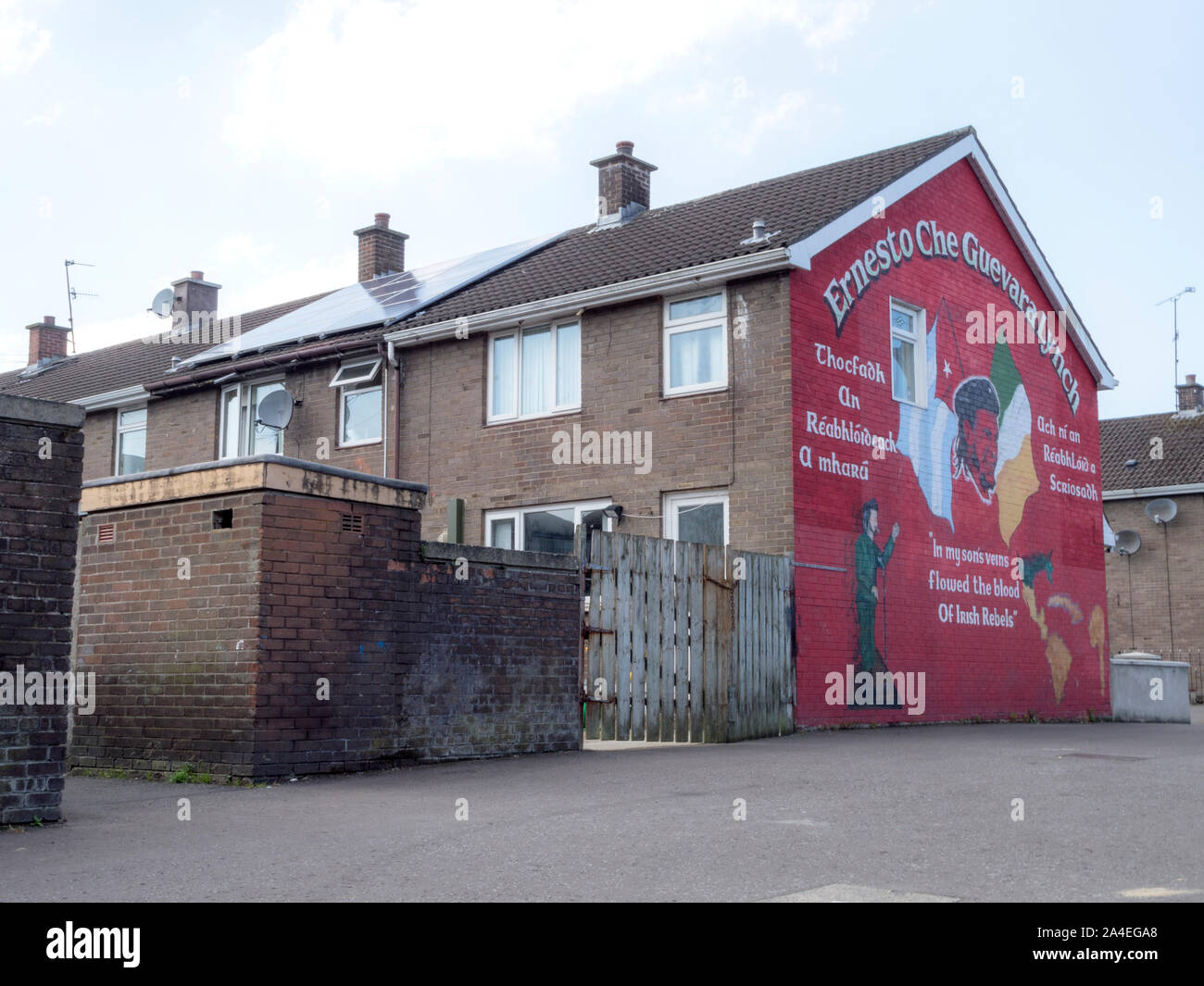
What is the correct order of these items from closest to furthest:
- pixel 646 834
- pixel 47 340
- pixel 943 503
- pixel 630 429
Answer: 1. pixel 646 834
2. pixel 630 429
3. pixel 943 503
4. pixel 47 340

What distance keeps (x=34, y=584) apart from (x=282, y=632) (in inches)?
91.2

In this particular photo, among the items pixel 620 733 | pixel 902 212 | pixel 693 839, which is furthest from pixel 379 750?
pixel 902 212

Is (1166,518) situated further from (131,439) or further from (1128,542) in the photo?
(131,439)

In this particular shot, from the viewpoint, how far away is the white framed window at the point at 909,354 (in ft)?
56.8

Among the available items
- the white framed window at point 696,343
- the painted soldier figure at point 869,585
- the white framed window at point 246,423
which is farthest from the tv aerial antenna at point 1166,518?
the white framed window at point 246,423

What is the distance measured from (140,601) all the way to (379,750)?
2.22 m

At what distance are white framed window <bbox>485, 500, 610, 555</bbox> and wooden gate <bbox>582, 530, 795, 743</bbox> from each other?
305 centimetres

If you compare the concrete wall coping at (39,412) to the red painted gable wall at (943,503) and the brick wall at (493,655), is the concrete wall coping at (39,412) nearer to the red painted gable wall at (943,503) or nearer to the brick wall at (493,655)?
the brick wall at (493,655)

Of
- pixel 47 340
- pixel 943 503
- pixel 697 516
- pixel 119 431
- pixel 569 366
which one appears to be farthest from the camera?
pixel 47 340

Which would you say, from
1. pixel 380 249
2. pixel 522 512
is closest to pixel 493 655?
pixel 522 512

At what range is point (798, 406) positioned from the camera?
1509 centimetres

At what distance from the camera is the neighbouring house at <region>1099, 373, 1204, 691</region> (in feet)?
104

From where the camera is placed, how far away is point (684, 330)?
16.2m

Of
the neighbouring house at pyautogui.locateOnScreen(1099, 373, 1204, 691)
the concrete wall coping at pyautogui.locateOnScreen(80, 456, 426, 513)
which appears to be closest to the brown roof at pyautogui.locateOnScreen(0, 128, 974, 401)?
the concrete wall coping at pyautogui.locateOnScreen(80, 456, 426, 513)
